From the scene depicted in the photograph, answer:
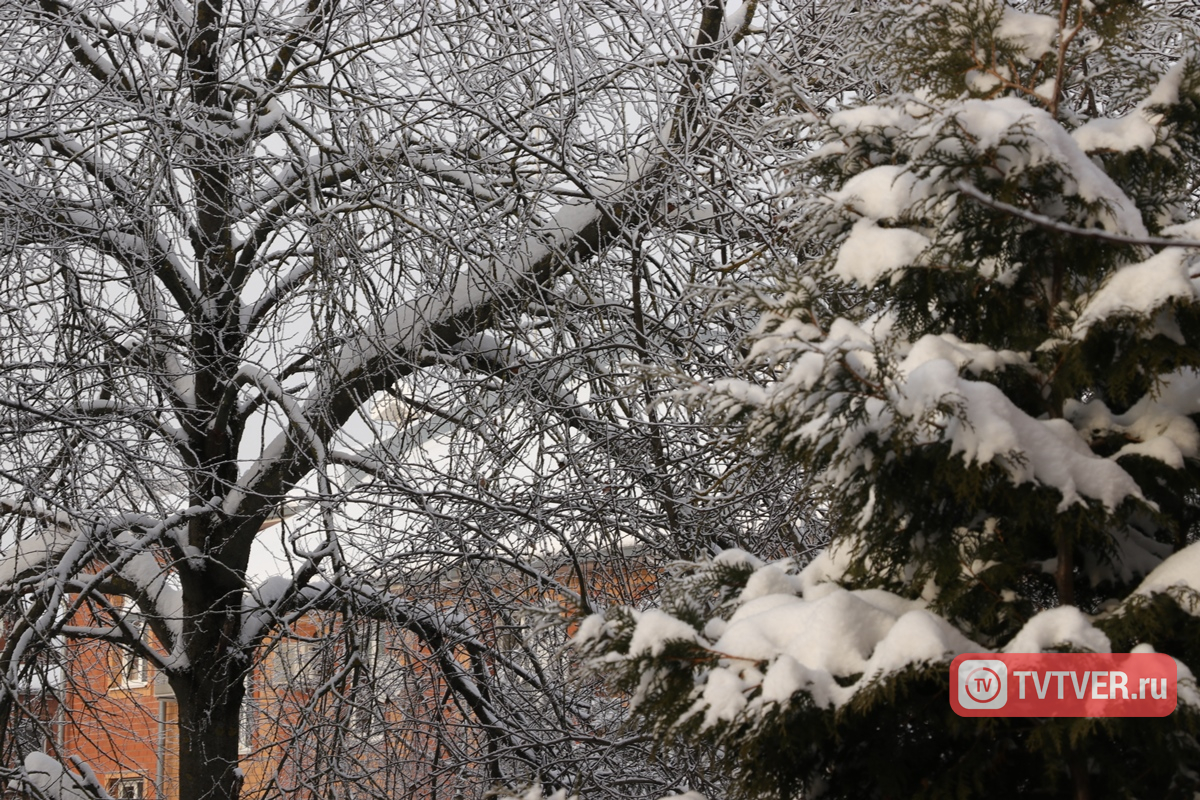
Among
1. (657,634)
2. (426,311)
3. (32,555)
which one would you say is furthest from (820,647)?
(32,555)

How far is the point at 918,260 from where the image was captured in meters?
2.34

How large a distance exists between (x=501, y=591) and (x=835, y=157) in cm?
357

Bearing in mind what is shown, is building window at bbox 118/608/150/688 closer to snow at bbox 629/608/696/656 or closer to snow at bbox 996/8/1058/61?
snow at bbox 629/608/696/656

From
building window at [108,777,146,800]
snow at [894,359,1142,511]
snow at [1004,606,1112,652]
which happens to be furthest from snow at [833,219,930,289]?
building window at [108,777,146,800]

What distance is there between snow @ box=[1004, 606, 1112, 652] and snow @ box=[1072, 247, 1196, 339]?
0.53 meters

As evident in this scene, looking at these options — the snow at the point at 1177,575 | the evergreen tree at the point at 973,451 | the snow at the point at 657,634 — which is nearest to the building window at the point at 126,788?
the snow at the point at 657,634

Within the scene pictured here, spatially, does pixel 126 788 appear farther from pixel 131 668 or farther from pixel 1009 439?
pixel 1009 439

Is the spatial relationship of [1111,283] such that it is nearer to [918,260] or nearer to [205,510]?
[918,260]

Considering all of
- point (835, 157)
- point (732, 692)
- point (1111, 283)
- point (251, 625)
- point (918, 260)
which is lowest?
point (732, 692)

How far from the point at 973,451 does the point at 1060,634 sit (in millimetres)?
340

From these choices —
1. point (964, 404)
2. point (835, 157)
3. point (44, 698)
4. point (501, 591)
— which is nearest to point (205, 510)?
point (44, 698)

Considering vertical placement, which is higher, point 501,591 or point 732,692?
point 501,591

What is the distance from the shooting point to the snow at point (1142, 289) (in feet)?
6.70

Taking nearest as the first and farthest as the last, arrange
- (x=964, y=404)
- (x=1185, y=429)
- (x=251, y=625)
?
(x=964, y=404)
(x=1185, y=429)
(x=251, y=625)
